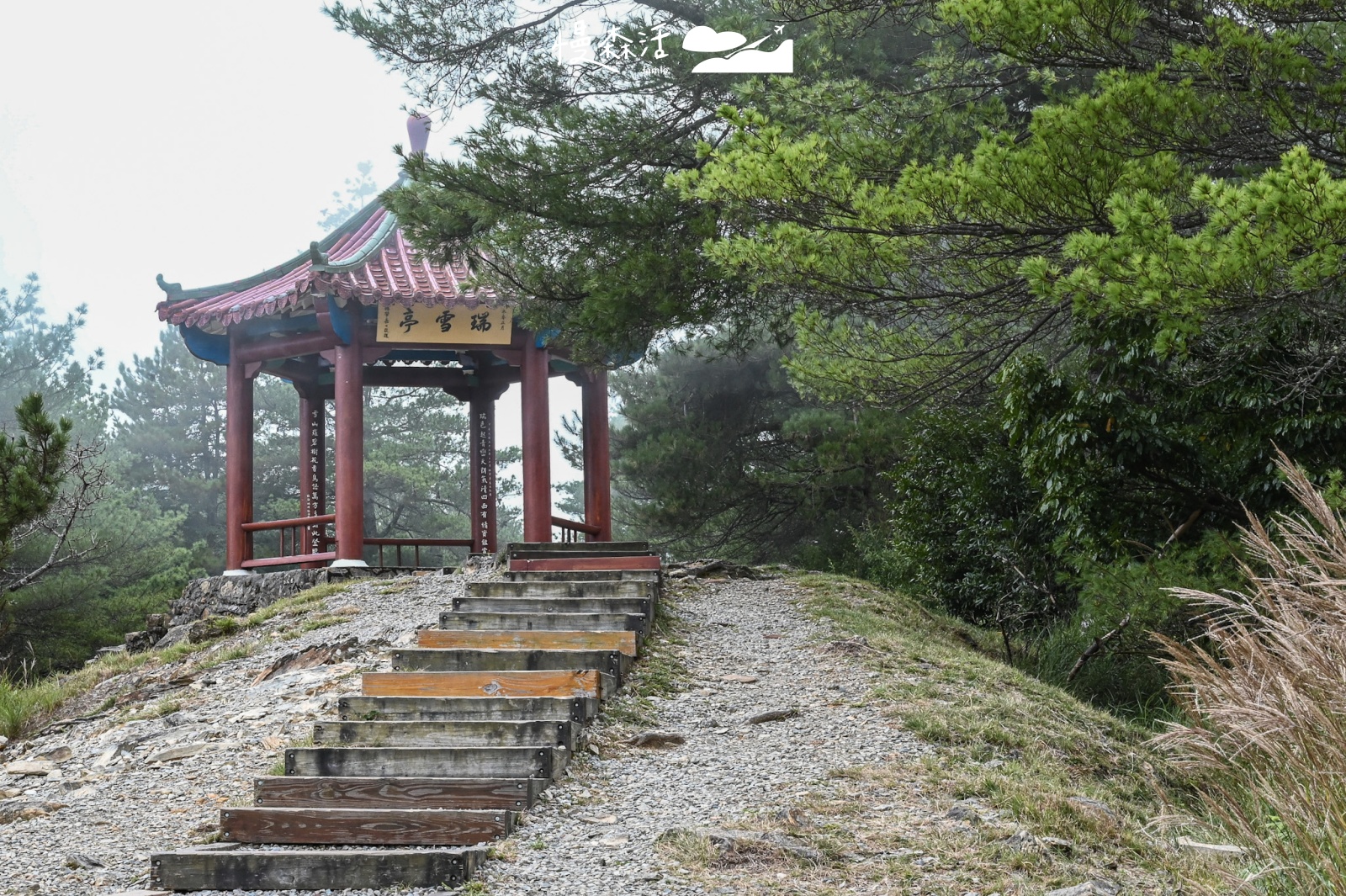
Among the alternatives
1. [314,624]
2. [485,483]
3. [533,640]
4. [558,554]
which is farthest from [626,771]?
[485,483]

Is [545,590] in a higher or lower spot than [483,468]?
lower

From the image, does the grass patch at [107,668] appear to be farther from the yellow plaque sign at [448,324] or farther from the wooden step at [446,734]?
the wooden step at [446,734]

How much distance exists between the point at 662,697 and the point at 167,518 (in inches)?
589

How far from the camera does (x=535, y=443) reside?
11086mm

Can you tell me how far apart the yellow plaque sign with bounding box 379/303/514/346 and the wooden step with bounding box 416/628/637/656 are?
14.7ft

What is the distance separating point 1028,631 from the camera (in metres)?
8.95

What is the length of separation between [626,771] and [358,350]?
6716mm

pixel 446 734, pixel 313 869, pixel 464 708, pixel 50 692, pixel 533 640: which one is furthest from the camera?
pixel 50 692

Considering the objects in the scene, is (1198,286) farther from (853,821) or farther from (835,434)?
(835,434)

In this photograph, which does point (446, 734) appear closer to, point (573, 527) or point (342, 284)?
point (342, 284)

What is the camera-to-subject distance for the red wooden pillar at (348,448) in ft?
35.1

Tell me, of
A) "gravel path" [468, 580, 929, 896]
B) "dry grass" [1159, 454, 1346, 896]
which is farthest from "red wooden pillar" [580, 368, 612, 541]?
"dry grass" [1159, 454, 1346, 896]

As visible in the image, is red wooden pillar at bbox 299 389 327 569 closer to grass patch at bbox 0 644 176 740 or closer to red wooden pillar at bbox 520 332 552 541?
red wooden pillar at bbox 520 332 552 541

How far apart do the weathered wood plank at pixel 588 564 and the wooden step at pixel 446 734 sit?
380 cm
